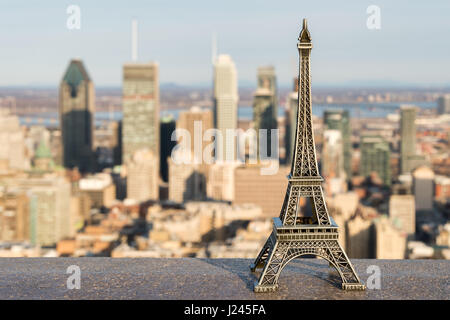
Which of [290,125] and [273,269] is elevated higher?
[290,125]

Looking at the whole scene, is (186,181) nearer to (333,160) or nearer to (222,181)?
(222,181)

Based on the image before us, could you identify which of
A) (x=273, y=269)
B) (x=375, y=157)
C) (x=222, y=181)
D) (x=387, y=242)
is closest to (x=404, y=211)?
(x=387, y=242)

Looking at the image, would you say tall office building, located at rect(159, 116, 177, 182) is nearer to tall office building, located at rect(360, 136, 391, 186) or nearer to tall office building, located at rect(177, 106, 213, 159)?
tall office building, located at rect(177, 106, 213, 159)

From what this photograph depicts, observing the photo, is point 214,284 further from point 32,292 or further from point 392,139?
point 392,139

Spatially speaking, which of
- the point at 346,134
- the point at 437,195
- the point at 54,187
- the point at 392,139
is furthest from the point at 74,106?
the point at 437,195

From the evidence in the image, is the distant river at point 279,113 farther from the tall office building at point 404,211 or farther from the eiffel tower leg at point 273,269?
the eiffel tower leg at point 273,269

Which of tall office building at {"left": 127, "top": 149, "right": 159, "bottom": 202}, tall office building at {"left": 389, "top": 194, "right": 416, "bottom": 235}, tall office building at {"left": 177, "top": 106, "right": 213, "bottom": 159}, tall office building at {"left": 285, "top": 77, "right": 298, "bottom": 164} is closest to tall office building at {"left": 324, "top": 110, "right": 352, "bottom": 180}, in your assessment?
tall office building at {"left": 285, "top": 77, "right": 298, "bottom": 164}

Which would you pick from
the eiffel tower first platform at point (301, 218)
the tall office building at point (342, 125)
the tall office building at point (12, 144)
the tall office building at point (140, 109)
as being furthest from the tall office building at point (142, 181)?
the eiffel tower first platform at point (301, 218)
